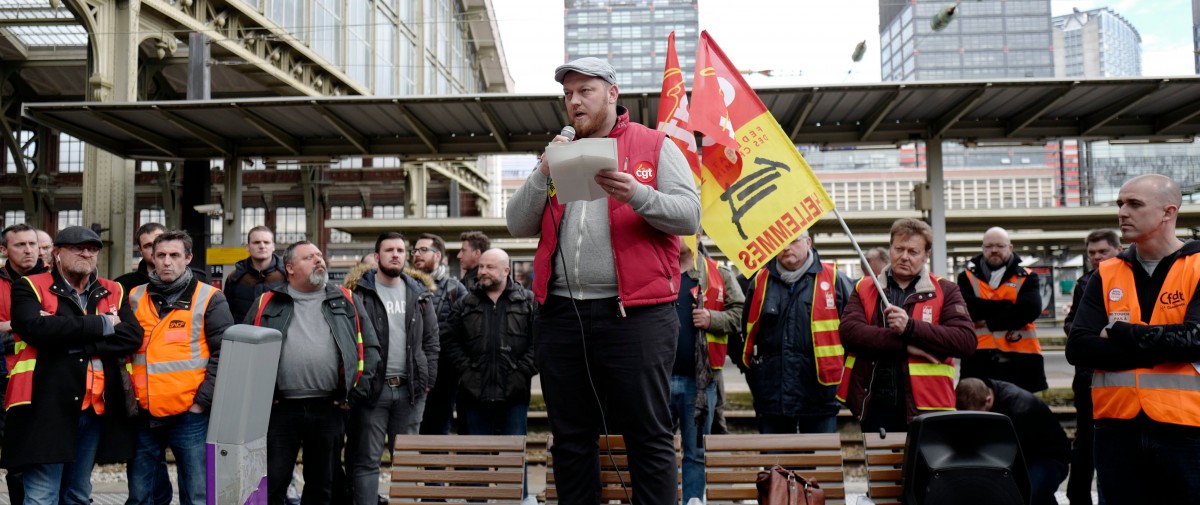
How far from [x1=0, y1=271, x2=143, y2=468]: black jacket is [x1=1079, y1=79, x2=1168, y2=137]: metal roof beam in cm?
1211

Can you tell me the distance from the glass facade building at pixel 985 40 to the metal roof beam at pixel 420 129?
173 m

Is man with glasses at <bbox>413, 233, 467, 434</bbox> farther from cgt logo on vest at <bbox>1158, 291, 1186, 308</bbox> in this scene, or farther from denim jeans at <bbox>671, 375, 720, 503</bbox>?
cgt logo on vest at <bbox>1158, 291, 1186, 308</bbox>

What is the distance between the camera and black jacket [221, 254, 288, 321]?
614 centimetres

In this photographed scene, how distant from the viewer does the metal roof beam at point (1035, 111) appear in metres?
11.0

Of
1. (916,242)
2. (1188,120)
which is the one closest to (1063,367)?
(1188,120)

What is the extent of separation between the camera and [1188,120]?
38.4 feet

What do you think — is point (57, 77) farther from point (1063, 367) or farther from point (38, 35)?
point (1063, 367)

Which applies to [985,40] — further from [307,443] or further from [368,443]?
[307,443]

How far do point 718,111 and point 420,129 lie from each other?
8.55 metres

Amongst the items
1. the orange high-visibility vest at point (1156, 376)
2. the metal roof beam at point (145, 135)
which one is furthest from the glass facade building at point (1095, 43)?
the orange high-visibility vest at point (1156, 376)

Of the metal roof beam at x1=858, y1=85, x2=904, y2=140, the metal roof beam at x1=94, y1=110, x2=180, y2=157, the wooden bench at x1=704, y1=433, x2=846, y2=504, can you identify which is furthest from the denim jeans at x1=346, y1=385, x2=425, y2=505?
the metal roof beam at x1=94, y1=110, x2=180, y2=157

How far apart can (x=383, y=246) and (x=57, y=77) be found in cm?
2808

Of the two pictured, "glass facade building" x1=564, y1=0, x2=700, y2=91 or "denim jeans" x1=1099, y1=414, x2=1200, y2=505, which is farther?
"glass facade building" x1=564, y1=0, x2=700, y2=91

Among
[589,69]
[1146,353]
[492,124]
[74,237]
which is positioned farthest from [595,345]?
[492,124]
